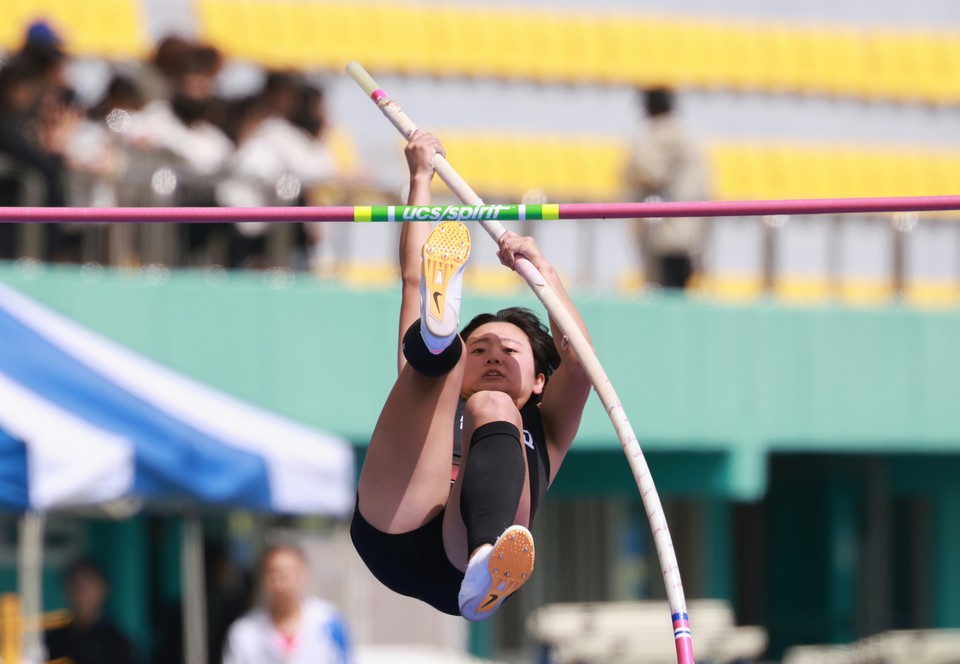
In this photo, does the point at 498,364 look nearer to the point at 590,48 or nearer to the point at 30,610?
the point at 30,610

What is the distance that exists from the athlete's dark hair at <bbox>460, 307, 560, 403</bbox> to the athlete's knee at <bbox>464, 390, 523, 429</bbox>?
451 mm

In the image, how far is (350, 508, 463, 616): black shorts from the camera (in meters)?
5.71

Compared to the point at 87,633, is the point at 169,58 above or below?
above

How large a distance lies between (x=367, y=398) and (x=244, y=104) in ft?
7.11

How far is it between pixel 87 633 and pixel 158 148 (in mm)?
2368

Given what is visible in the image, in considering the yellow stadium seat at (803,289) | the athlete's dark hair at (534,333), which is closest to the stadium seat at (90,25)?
the yellow stadium seat at (803,289)

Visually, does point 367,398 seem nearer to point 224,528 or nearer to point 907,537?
point 224,528

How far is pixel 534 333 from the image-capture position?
20.4 feet

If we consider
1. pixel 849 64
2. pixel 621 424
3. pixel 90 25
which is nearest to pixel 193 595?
pixel 621 424

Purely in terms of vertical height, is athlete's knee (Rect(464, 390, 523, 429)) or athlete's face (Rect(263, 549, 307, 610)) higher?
athlete's knee (Rect(464, 390, 523, 429))

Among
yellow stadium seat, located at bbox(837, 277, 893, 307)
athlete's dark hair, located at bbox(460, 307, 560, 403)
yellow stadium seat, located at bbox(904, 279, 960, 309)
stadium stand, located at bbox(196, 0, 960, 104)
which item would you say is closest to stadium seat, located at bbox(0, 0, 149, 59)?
stadium stand, located at bbox(196, 0, 960, 104)

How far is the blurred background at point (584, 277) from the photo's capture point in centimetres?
1034

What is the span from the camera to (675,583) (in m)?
5.78

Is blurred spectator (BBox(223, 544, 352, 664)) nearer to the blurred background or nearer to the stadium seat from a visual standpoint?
the blurred background
